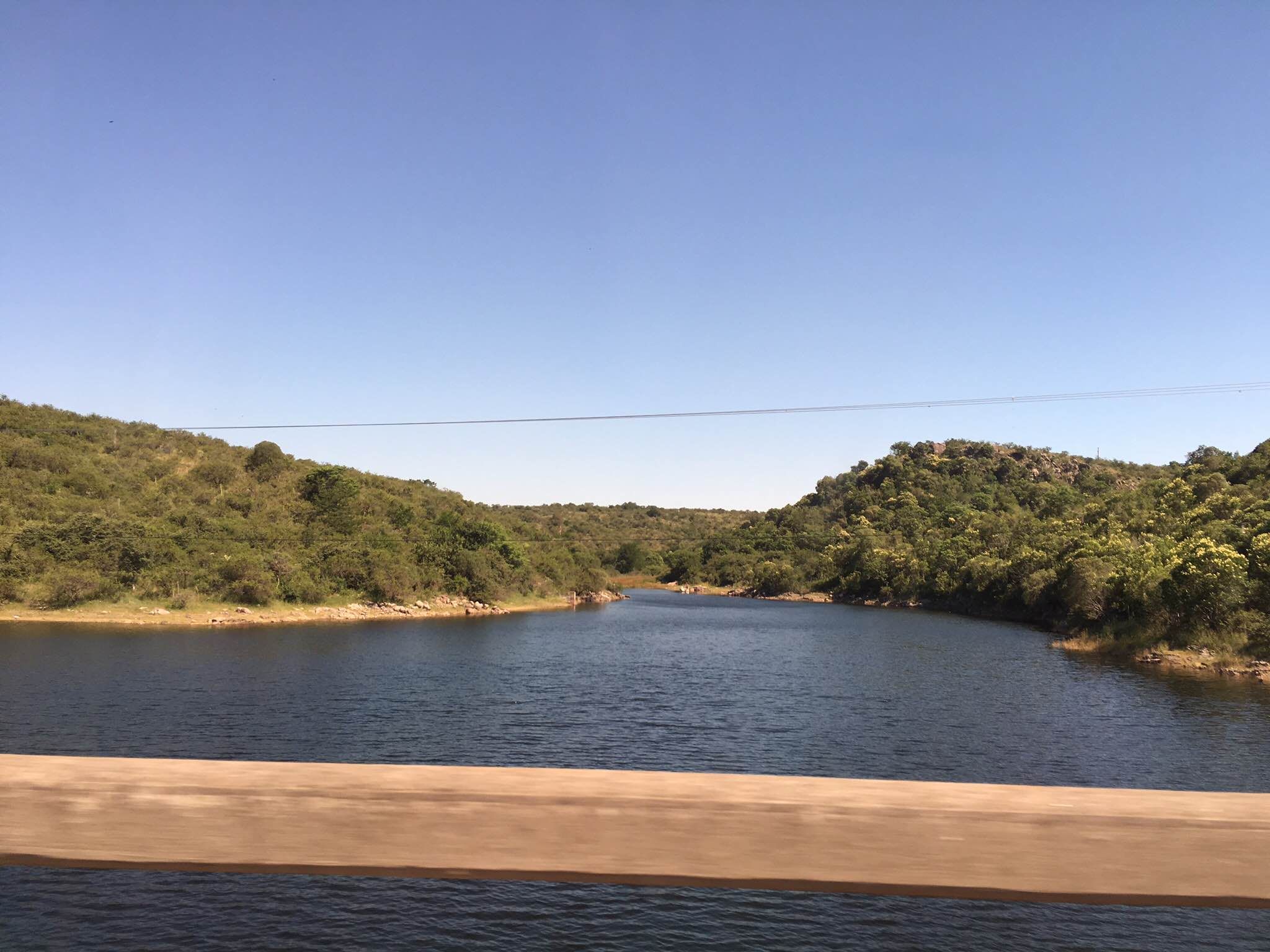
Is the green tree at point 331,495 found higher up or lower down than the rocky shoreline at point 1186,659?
higher up

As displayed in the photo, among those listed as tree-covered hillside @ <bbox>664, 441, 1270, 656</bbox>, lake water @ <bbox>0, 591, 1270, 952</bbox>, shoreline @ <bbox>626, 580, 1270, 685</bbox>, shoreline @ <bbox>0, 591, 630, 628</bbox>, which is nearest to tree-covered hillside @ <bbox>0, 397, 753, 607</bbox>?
shoreline @ <bbox>0, 591, 630, 628</bbox>

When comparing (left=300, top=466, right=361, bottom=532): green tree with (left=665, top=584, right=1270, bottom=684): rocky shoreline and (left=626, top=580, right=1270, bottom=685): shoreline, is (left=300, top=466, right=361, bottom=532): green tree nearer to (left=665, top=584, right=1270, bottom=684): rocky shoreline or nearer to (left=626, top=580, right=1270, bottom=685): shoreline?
(left=626, top=580, right=1270, bottom=685): shoreline

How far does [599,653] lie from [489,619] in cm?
2510

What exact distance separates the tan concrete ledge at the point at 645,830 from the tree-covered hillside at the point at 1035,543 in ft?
149

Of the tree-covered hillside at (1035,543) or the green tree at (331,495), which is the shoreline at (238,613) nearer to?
the green tree at (331,495)

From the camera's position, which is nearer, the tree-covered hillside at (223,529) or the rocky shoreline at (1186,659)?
the rocky shoreline at (1186,659)

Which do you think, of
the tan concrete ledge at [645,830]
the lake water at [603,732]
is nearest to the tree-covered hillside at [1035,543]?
the lake water at [603,732]

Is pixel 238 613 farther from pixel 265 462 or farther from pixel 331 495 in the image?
pixel 265 462

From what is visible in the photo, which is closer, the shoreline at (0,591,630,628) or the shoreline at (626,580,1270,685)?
the shoreline at (626,580,1270,685)

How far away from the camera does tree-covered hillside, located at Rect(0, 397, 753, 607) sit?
5947cm

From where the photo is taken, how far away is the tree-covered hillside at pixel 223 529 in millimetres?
59469

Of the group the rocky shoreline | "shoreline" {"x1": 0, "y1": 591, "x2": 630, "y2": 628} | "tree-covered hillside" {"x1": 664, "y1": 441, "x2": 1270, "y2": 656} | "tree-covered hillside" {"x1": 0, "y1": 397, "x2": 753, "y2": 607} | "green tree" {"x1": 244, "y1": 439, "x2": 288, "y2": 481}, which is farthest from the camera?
"green tree" {"x1": 244, "y1": 439, "x2": 288, "y2": 481}

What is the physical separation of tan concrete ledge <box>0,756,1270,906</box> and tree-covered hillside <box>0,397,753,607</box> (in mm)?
64066

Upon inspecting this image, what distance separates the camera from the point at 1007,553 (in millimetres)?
88375
